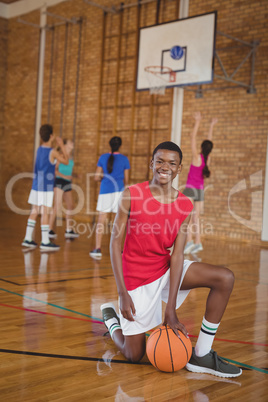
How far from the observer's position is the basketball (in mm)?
8812

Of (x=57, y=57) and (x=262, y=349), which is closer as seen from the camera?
(x=262, y=349)

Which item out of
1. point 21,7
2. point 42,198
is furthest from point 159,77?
point 21,7

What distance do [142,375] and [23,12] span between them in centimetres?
1301

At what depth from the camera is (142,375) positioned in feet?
8.26

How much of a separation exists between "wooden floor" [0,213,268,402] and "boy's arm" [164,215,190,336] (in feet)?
0.89

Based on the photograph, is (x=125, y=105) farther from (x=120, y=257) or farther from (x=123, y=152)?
(x=120, y=257)

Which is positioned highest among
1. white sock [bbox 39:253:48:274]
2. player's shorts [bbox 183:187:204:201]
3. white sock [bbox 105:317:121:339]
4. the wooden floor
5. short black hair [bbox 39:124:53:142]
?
short black hair [bbox 39:124:53:142]

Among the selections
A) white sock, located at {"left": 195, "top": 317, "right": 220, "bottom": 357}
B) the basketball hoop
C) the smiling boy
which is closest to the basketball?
the basketball hoop

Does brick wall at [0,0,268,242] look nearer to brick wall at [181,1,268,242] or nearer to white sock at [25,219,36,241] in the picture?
brick wall at [181,1,268,242]

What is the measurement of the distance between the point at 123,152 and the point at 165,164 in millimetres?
8613

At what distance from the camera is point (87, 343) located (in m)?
2.97

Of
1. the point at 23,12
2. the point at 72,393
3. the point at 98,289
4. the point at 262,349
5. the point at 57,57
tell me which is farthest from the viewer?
the point at 23,12

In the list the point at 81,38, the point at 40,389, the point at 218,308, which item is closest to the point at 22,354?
the point at 40,389

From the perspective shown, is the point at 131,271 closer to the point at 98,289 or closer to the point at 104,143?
the point at 98,289
